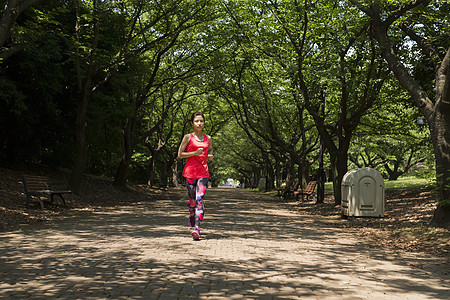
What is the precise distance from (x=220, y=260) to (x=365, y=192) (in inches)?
268

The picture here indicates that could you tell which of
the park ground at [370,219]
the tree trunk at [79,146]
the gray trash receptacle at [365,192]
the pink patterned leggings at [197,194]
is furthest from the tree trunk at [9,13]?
the gray trash receptacle at [365,192]

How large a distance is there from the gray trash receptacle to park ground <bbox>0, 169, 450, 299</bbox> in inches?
17.4

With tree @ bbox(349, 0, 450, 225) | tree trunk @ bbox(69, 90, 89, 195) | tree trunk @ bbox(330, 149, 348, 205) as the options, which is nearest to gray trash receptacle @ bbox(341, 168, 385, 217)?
tree @ bbox(349, 0, 450, 225)

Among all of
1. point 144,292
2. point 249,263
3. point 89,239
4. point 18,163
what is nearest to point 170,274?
point 144,292

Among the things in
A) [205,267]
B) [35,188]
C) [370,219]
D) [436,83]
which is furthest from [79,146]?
[205,267]

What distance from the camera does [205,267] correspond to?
19.9 ft

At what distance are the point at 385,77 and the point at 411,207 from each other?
191 inches

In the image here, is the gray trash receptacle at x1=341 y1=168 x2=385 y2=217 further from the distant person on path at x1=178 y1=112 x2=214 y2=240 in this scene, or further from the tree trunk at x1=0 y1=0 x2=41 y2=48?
the tree trunk at x1=0 y1=0 x2=41 y2=48

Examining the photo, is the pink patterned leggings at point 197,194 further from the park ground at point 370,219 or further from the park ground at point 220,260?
the park ground at point 370,219

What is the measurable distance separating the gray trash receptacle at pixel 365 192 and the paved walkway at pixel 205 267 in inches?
114

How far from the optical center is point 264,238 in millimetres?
9164

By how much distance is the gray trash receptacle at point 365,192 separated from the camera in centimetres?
1225

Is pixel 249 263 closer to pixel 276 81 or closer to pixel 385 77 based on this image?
pixel 385 77

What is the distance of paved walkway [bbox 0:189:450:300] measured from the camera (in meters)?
4.86
